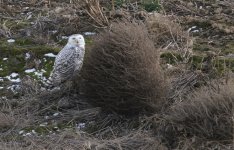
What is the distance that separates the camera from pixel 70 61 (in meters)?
6.79

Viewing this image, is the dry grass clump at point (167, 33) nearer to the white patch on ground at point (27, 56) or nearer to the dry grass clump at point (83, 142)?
the white patch on ground at point (27, 56)

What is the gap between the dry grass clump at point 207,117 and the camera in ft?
16.6

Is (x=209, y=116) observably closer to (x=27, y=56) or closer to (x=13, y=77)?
(x=13, y=77)

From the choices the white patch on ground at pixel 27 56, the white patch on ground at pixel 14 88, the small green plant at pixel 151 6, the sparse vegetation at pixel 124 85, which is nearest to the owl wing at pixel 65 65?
the sparse vegetation at pixel 124 85

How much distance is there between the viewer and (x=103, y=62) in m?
6.02

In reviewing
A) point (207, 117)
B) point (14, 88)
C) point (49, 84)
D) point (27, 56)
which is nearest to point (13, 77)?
point (14, 88)

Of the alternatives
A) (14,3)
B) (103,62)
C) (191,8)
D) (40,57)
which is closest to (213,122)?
(103,62)

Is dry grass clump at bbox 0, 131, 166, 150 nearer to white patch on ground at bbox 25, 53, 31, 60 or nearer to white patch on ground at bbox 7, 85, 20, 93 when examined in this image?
white patch on ground at bbox 7, 85, 20, 93

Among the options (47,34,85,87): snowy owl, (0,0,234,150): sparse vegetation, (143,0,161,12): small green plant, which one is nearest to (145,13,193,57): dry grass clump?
(0,0,234,150): sparse vegetation

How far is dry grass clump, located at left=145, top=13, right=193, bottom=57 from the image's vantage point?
25.8 ft

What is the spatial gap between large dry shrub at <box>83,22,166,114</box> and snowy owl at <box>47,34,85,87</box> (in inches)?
24.8

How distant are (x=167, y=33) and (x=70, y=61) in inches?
73.1

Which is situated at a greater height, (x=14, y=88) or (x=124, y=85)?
(x=124, y=85)

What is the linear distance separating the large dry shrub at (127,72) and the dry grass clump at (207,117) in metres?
0.66
